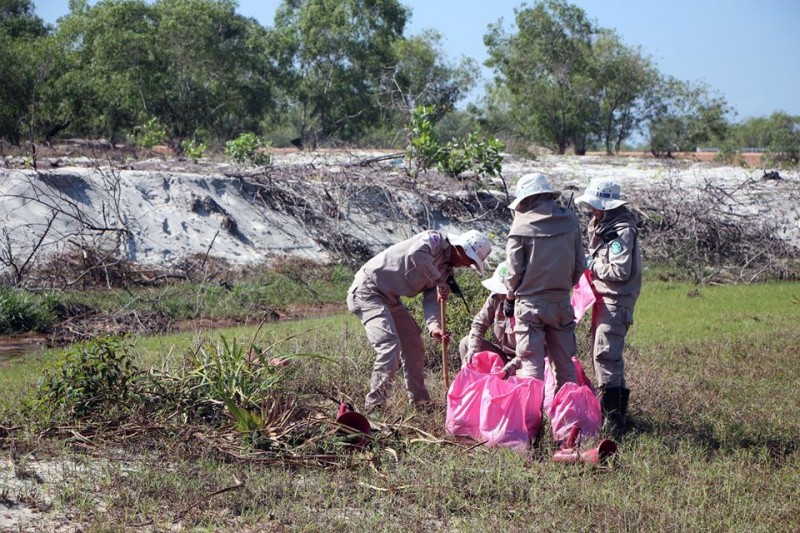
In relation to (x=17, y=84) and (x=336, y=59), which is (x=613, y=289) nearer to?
(x=17, y=84)

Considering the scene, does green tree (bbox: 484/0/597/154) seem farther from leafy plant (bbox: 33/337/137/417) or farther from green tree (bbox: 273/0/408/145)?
leafy plant (bbox: 33/337/137/417)

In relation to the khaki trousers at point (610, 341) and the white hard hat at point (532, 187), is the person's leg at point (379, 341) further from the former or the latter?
the khaki trousers at point (610, 341)

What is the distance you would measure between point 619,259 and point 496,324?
3.98ft

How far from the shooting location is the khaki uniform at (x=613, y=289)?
715cm

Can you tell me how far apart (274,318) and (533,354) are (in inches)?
263

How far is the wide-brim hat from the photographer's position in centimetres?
720

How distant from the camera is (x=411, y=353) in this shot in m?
7.61

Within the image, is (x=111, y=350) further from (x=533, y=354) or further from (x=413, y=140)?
(x=413, y=140)

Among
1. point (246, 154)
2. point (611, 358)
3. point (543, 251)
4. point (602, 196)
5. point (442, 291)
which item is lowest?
point (611, 358)

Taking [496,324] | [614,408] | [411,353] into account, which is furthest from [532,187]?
[614,408]

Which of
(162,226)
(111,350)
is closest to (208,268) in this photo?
(162,226)

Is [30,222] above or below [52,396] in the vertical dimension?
above

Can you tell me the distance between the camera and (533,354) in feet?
22.7

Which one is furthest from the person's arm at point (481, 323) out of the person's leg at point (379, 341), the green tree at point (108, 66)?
the green tree at point (108, 66)
